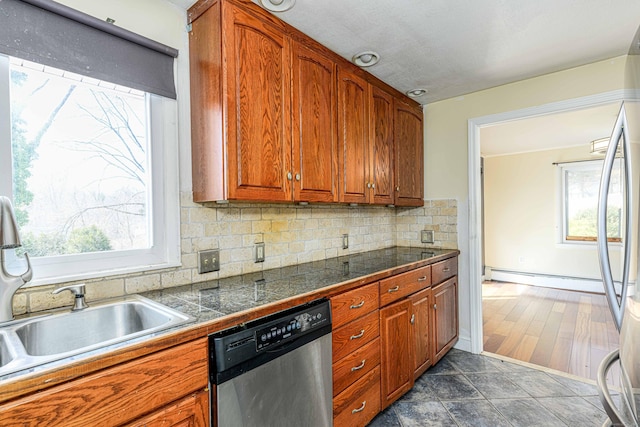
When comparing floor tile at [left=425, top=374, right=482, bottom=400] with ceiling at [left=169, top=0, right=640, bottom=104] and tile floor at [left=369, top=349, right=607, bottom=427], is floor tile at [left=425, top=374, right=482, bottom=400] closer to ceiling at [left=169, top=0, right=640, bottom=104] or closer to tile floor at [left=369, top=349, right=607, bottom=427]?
tile floor at [left=369, top=349, right=607, bottom=427]

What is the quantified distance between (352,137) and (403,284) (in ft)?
3.44

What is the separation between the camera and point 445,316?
255cm

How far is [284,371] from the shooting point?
4.08ft

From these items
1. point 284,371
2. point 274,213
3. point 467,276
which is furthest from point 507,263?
point 284,371

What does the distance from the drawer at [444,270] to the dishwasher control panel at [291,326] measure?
125 cm

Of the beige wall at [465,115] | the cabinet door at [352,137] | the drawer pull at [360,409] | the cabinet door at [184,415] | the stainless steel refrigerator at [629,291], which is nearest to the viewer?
the stainless steel refrigerator at [629,291]

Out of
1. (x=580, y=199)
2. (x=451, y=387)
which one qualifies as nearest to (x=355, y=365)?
(x=451, y=387)

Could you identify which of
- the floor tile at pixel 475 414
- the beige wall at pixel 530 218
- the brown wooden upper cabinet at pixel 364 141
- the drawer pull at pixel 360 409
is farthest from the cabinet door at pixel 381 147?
the beige wall at pixel 530 218

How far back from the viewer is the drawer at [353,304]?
5.04ft

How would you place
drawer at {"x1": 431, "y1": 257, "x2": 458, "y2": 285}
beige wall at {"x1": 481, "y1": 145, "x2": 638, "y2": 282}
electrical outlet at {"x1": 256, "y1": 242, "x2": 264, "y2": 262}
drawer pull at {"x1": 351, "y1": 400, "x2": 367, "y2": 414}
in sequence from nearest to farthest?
drawer pull at {"x1": 351, "y1": 400, "x2": 367, "y2": 414} < electrical outlet at {"x1": 256, "y1": 242, "x2": 264, "y2": 262} < drawer at {"x1": 431, "y1": 257, "x2": 458, "y2": 285} < beige wall at {"x1": 481, "y1": 145, "x2": 638, "y2": 282}

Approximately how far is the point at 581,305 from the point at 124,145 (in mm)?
5315

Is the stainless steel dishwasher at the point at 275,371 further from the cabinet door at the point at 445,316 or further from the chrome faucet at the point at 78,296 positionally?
the cabinet door at the point at 445,316

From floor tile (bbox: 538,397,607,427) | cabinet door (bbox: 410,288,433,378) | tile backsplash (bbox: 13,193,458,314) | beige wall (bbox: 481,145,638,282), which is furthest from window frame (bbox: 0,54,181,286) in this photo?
beige wall (bbox: 481,145,638,282)

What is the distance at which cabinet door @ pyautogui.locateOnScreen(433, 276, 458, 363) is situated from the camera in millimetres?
2410
